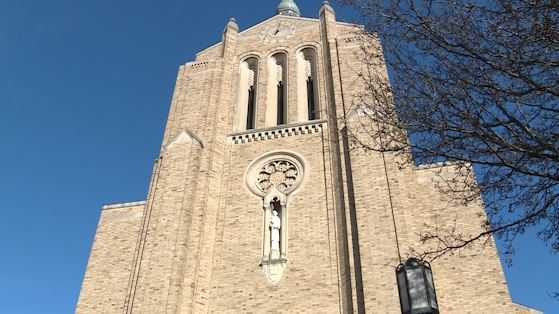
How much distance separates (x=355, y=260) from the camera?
37.8ft

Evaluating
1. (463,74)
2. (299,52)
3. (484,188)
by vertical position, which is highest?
(299,52)

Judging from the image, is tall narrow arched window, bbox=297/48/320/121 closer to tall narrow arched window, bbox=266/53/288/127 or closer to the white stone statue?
tall narrow arched window, bbox=266/53/288/127

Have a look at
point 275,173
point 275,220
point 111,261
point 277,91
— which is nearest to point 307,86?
point 277,91

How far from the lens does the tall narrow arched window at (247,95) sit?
17484 millimetres

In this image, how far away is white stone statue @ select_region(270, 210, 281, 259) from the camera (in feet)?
42.2

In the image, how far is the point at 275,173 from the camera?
14891mm

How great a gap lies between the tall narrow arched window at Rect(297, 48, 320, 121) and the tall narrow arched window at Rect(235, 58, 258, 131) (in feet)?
5.11

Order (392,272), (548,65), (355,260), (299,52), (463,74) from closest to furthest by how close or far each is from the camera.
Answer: (548,65)
(463,74)
(392,272)
(355,260)
(299,52)

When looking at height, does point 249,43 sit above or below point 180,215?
above

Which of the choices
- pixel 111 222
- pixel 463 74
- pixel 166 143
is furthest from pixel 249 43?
pixel 463 74

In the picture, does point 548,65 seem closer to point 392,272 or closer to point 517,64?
point 517,64

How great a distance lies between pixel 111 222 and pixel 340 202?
6402 millimetres

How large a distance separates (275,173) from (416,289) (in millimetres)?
10512

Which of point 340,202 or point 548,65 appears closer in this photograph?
point 548,65
